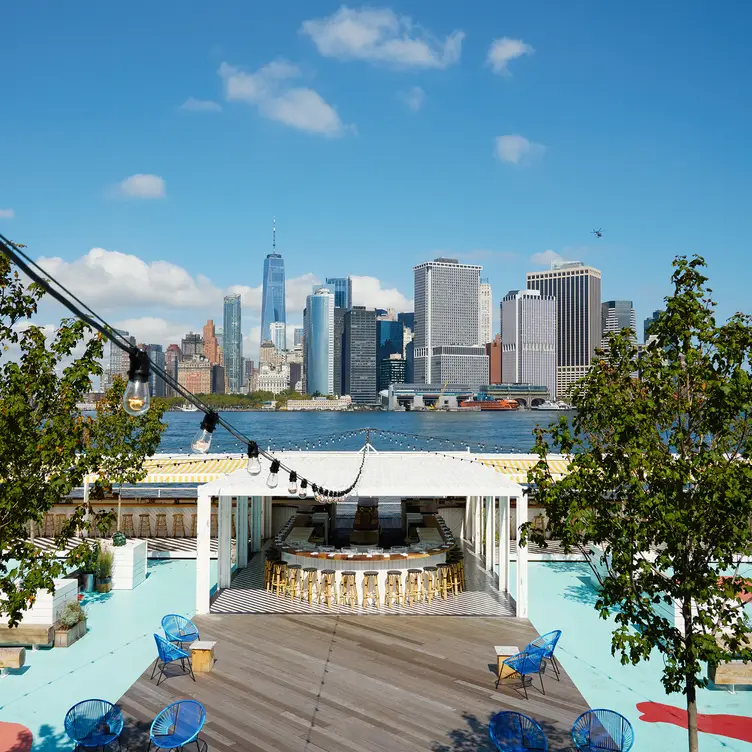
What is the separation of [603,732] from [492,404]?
7159 inches

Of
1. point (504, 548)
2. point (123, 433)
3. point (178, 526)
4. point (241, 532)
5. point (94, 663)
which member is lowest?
point (94, 663)

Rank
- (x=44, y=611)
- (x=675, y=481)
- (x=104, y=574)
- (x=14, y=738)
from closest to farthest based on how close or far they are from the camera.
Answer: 1. (x=675, y=481)
2. (x=14, y=738)
3. (x=44, y=611)
4. (x=104, y=574)

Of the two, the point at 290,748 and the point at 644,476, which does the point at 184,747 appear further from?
the point at 644,476

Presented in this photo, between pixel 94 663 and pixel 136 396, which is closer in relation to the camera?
pixel 136 396

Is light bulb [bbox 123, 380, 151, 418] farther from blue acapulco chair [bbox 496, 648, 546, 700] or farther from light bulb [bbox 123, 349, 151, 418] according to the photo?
blue acapulco chair [bbox 496, 648, 546, 700]

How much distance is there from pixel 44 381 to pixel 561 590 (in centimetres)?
1177

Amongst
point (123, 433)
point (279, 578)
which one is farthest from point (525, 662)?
point (123, 433)

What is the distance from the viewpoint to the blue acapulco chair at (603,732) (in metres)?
6.93

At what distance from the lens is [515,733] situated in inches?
281

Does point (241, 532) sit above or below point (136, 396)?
below

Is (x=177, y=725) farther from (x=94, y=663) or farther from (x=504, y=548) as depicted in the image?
(x=504, y=548)

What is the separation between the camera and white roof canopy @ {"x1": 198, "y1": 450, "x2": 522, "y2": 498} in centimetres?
1207

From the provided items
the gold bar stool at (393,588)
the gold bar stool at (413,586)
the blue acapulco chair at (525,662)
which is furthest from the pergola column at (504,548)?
the blue acapulco chair at (525,662)

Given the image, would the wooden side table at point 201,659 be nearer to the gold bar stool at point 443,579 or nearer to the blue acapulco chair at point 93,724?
the blue acapulco chair at point 93,724
